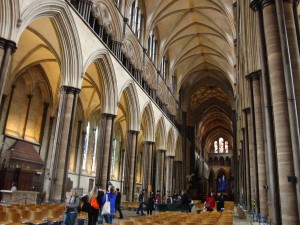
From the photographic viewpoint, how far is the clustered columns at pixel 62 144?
10.6m

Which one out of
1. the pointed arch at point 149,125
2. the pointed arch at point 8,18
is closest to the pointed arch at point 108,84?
the pointed arch at point 8,18

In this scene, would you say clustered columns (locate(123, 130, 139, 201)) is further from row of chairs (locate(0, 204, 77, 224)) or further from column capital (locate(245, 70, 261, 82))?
row of chairs (locate(0, 204, 77, 224))

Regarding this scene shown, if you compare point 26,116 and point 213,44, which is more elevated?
point 213,44

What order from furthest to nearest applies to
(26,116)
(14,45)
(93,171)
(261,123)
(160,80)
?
(160,80)
(93,171)
(26,116)
(261,123)
(14,45)

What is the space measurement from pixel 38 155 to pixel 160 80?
12.1 metres

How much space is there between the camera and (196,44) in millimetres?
27531

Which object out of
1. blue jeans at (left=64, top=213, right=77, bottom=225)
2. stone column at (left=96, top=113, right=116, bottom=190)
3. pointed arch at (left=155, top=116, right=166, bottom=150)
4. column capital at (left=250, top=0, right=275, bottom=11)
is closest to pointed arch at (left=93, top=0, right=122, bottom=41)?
stone column at (left=96, top=113, right=116, bottom=190)

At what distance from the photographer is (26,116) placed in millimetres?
16328

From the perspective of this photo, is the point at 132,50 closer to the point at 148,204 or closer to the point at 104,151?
the point at 104,151

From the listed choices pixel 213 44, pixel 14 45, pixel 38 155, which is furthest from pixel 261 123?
pixel 213 44

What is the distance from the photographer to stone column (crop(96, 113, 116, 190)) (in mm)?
13789

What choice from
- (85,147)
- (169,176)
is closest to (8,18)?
(85,147)

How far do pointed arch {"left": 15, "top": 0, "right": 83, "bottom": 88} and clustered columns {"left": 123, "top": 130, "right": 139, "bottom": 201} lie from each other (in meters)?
6.77

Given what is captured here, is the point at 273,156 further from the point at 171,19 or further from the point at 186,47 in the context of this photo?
the point at 186,47
